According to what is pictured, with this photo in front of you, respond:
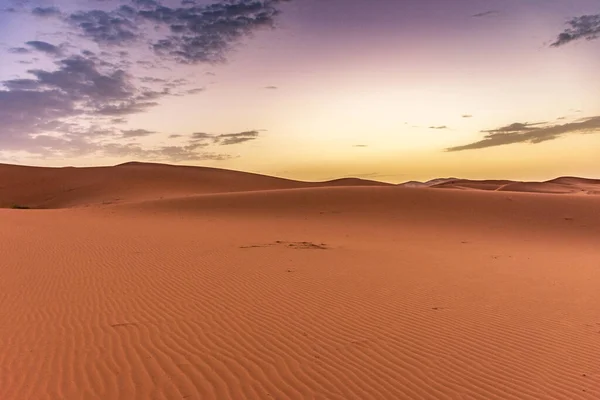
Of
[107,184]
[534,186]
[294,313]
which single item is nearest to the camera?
[294,313]

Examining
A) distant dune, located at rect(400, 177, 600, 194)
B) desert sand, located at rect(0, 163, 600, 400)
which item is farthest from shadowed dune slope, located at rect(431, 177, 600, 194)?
desert sand, located at rect(0, 163, 600, 400)

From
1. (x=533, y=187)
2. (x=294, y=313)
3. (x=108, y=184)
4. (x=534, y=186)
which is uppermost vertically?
(x=108, y=184)

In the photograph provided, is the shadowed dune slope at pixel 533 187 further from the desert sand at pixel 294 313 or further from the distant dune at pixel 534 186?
the desert sand at pixel 294 313

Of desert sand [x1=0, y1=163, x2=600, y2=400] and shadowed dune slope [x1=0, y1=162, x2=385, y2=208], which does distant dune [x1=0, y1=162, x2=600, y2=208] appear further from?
desert sand [x1=0, y1=163, x2=600, y2=400]

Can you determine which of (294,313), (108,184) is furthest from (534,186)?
(294,313)

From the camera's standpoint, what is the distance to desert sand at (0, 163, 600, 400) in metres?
4.96

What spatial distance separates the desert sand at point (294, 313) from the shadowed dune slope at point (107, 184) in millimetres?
26804

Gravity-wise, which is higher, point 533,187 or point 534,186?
point 534,186

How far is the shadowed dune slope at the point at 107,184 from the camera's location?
44469 millimetres

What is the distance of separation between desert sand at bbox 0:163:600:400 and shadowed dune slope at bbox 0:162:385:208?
26804 mm

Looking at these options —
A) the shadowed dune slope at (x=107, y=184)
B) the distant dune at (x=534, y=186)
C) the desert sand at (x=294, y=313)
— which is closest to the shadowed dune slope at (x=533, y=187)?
the distant dune at (x=534, y=186)

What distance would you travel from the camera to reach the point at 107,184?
50281mm

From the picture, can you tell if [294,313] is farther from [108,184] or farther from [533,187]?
[533,187]

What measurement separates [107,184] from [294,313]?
1867 inches
